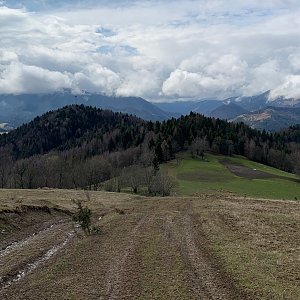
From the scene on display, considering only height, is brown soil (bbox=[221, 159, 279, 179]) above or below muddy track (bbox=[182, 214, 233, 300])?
below

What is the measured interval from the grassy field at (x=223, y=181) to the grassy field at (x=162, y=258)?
52611 mm

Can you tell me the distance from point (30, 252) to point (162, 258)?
9.78m

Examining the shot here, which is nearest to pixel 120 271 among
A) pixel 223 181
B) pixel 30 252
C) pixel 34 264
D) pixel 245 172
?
pixel 34 264

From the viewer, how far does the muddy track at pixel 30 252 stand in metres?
24.4

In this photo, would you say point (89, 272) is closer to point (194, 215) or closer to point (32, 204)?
point (194, 215)

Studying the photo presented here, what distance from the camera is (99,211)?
52.2m

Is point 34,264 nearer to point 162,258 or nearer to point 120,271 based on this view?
point 120,271

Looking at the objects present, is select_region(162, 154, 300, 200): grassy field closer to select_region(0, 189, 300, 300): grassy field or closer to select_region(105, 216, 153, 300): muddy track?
select_region(0, 189, 300, 300): grassy field

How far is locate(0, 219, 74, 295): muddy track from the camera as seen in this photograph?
80.2 ft

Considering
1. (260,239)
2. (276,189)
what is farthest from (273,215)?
(276,189)

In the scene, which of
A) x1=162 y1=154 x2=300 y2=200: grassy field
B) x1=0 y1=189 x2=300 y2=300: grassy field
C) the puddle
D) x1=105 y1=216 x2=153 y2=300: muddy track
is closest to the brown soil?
x1=162 y1=154 x2=300 y2=200: grassy field

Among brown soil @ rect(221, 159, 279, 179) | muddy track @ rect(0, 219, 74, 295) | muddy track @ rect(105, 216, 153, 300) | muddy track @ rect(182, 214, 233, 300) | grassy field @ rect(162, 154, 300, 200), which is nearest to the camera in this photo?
muddy track @ rect(182, 214, 233, 300)

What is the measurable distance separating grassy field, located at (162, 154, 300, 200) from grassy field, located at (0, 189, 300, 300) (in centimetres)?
5261

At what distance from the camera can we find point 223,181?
12612cm
